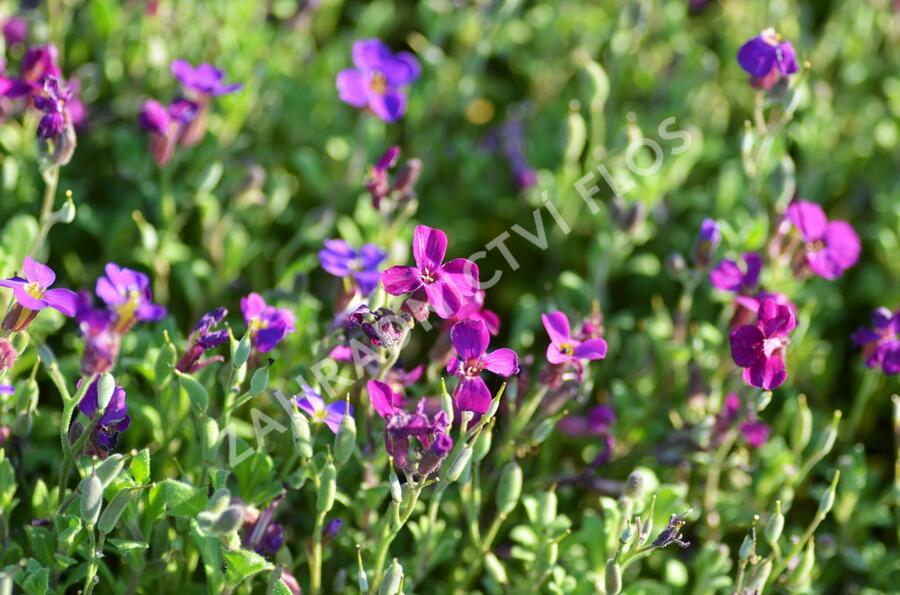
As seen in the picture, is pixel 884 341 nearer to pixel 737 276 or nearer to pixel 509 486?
pixel 737 276

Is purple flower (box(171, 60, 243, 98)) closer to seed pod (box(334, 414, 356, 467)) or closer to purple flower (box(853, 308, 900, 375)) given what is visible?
seed pod (box(334, 414, 356, 467))

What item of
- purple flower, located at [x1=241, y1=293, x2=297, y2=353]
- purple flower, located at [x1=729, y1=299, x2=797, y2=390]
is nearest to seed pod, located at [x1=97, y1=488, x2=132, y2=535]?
purple flower, located at [x1=241, y1=293, x2=297, y2=353]

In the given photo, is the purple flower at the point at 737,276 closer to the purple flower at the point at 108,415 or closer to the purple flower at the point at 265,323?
the purple flower at the point at 265,323

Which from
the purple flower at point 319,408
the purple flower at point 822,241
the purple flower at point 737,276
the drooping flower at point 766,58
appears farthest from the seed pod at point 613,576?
the drooping flower at point 766,58

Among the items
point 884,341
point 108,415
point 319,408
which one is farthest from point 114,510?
point 884,341

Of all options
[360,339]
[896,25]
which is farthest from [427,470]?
[896,25]

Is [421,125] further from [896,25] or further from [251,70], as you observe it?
[896,25]
